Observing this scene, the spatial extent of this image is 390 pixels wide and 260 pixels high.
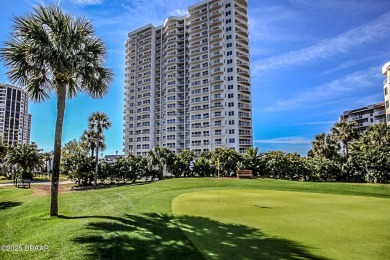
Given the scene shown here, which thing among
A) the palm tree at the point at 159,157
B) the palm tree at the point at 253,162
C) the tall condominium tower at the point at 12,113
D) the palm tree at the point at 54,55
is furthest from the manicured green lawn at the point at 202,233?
the tall condominium tower at the point at 12,113

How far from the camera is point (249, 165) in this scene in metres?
49.5

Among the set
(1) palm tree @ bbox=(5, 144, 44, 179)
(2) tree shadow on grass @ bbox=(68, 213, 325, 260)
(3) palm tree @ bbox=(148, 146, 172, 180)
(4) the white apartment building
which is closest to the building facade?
(4) the white apartment building

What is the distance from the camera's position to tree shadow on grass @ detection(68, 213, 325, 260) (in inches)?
266

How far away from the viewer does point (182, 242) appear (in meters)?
7.77

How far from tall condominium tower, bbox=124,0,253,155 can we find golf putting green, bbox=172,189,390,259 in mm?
68193

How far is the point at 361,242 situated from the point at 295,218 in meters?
3.48

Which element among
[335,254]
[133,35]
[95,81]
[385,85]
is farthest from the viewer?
[133,35]

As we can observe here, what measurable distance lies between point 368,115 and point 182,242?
102561mm

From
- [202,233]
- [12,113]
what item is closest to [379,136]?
[202,233]

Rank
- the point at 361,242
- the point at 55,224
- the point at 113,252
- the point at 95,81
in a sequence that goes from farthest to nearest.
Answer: the point at 95,81, the point at 55,224, the point at 361,242, the point at 113,252

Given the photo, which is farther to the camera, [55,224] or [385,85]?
[385,85]

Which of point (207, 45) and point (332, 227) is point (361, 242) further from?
point (207, 45)

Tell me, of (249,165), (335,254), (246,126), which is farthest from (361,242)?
(246,126)

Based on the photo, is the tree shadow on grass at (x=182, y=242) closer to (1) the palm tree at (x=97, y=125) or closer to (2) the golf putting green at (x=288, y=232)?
(2) the golf putting green at (x=288, y=232)
